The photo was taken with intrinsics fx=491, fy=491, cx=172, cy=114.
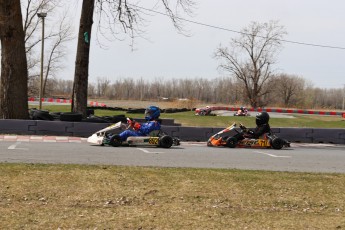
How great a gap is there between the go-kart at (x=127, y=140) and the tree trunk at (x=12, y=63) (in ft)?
14.5

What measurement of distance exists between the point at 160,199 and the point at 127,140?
6930mm

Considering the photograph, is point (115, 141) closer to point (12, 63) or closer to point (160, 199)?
point (12, 63)

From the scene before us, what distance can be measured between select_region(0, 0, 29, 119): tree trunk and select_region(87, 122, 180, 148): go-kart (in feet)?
14.5

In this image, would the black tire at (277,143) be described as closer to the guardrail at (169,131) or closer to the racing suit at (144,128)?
the guardrail at (169,131)

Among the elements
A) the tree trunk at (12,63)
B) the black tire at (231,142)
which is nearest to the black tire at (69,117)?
the tree trunk at (12,63)

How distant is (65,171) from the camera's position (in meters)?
7.62

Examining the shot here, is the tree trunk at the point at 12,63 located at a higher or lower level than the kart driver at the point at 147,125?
higher

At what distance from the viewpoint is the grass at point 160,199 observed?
578 cm

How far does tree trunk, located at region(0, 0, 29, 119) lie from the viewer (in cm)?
1620

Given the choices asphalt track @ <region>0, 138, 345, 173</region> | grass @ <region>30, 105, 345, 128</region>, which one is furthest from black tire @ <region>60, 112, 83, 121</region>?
grass @ <region>30, 105, 345, 128</region>

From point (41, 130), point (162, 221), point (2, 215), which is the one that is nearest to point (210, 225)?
point (162, 221)

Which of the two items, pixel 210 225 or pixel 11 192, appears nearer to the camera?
pixel 210 225

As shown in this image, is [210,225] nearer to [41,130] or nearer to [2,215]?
[2,215]

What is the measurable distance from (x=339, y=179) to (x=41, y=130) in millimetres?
10539
